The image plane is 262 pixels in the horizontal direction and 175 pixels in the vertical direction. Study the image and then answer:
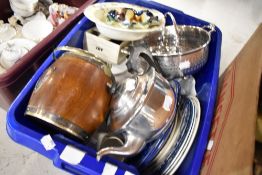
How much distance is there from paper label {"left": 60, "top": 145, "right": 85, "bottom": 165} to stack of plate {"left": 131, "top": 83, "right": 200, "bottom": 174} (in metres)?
0.15

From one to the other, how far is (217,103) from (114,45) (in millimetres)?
358

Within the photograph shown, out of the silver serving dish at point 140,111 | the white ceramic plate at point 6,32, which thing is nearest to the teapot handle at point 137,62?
the silver serving dish at point 140,111

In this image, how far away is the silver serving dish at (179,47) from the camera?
824mm

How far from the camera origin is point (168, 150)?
0.68 meters

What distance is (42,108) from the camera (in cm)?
61

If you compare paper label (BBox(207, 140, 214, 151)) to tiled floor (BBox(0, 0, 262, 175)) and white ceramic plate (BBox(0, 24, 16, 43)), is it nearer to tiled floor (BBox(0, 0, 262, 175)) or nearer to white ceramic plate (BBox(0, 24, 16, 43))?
tiled floor (BBox(0, 0, 262, 175))

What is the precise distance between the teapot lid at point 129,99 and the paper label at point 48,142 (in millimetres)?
139

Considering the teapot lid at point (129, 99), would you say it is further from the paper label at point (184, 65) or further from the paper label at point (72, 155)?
the paper label at point (184, 65)

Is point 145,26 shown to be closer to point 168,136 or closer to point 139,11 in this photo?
point 139,11

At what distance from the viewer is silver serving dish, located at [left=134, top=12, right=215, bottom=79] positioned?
82 centimetres

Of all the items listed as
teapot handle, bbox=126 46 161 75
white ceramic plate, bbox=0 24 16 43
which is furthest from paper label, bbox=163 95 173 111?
white ceramic plate, bbox=0 24 16 43

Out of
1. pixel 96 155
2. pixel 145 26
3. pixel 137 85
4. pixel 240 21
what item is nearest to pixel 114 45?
pixel 145 26

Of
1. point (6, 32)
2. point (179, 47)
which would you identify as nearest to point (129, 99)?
point (179, 47)

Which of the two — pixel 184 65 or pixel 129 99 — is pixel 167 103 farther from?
pixel 184 65
